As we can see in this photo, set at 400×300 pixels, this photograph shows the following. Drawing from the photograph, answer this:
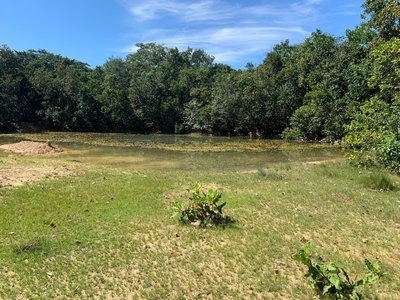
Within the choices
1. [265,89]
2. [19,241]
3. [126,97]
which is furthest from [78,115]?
[19,241]

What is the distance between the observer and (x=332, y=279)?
12.7 feet

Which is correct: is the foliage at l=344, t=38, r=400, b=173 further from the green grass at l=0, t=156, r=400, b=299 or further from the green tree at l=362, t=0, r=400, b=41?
the green tree at l=362, t=0, r=400, b=41

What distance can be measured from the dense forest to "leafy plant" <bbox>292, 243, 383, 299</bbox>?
68.4 feet

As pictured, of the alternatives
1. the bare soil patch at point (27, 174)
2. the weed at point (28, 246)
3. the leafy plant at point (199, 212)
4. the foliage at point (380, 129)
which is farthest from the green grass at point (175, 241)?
the foliage at point (380, 129)

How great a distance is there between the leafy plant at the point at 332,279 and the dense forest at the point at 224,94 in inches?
820

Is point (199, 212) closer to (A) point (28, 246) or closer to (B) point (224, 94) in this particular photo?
(A) point (28, 246)

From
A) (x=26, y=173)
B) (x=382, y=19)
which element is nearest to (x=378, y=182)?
(x=26, y=173)

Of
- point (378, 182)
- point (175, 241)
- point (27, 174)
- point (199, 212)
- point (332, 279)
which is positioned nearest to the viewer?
point (332, 279)

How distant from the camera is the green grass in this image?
436cm

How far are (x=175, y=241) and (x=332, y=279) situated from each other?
286 cm

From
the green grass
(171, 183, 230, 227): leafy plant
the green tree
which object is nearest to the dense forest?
the green tree

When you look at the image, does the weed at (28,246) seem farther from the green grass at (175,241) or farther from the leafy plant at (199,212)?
the leafy plant at (199,212)

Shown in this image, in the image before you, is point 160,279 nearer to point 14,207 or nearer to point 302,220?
point 302,220

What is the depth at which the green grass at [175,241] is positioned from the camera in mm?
4363
